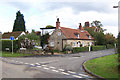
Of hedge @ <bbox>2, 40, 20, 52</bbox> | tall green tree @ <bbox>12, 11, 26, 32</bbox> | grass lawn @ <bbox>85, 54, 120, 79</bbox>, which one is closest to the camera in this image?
grass lawn @ <bbox>85, 54, 120, 79</bbox>

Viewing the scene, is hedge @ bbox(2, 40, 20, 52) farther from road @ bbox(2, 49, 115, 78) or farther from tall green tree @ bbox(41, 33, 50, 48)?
road @ bbox(2, 49, 115, 78)

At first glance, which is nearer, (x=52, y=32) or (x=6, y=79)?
(x=6, y=79)

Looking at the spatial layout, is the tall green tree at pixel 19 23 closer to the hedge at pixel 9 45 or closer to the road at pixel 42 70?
the hedge at pixel 9 45

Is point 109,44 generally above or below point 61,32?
below

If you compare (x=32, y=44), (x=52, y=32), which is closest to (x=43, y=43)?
(x=52, y=32)

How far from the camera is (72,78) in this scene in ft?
27.7

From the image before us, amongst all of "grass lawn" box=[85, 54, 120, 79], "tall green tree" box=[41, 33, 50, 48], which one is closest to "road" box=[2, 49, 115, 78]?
"grass lawn" box=[85, 54, 120, 79]

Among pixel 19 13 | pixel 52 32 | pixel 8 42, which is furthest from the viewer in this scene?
pixel 19 13

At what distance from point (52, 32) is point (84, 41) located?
9868 millimetres

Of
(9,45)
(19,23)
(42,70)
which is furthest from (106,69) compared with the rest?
(19,23)

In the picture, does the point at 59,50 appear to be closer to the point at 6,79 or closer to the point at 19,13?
the point at 6,79

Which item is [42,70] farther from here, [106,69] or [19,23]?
[19,23]

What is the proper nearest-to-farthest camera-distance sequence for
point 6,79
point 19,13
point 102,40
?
point 6,79
point 102,40
point 19,13

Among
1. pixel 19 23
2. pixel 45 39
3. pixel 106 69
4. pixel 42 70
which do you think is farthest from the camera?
pixel 19 23
